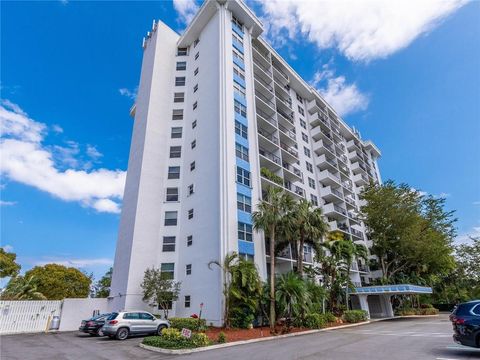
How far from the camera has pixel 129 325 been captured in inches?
727

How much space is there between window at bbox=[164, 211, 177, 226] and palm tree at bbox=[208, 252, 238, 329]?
785cm

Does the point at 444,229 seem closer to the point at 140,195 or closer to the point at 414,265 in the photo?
the point at 414,265

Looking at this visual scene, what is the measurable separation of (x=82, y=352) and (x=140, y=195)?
16.8m

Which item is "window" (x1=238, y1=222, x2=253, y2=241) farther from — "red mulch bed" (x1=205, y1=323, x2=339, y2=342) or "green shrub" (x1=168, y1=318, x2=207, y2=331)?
"green shrub" (x1=168, y1=318, x2=207, y2=331)

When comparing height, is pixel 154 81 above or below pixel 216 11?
below

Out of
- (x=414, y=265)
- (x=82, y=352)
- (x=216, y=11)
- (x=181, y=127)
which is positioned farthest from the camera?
(x=414, y=265)

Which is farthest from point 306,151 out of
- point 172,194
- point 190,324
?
point 190,324

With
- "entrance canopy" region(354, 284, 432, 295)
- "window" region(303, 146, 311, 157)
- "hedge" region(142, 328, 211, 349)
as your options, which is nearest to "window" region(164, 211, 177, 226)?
"hedge" region(142, 328, 211, 349)

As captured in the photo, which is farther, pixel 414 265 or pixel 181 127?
pixel 414 265

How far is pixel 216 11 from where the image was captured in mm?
36469

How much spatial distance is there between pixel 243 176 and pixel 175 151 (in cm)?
957

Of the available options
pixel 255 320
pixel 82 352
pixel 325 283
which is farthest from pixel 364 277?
pixel 82 352

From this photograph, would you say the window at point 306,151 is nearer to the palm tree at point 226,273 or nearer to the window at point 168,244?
the window at point 168,244

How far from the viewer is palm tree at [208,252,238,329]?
2061cm
